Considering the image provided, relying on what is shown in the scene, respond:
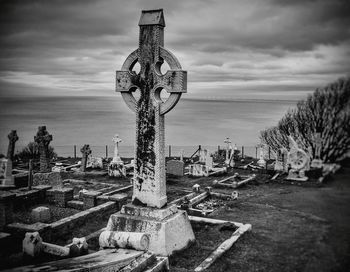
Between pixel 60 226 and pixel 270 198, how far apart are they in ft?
20.3

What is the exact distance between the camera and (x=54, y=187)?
35.5 ft

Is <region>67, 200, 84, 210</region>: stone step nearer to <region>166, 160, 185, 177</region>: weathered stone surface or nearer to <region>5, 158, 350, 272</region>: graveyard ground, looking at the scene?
<region>5, 158, 350, 272</region>: graveyard ground

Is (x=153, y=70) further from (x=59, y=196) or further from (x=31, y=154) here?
(x=31, y=154)

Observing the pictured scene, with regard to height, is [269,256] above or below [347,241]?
below

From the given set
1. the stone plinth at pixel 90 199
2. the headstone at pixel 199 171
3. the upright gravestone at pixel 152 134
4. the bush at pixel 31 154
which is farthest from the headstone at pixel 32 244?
the bush at pixel 31 154

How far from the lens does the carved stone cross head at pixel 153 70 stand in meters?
5.18

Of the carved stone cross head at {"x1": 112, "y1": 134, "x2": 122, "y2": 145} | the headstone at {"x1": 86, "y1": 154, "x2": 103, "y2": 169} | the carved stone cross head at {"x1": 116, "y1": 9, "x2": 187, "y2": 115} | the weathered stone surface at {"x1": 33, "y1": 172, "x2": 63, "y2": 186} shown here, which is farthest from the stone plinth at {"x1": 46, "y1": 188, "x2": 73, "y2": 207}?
the headstone at {"x1": 86, "y1": 154, "x2": 103, "y2": 169}

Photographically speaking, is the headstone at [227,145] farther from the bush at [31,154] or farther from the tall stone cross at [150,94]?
the tall stone cross at [150,94]

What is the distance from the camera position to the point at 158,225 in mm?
5191

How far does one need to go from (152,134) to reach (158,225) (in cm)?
147

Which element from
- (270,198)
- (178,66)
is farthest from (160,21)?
(270,198)

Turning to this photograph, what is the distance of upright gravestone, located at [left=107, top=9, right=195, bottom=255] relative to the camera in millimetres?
5191

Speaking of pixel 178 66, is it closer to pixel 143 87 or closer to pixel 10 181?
pixel 143 87

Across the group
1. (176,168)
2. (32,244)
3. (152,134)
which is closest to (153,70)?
(152,134)
